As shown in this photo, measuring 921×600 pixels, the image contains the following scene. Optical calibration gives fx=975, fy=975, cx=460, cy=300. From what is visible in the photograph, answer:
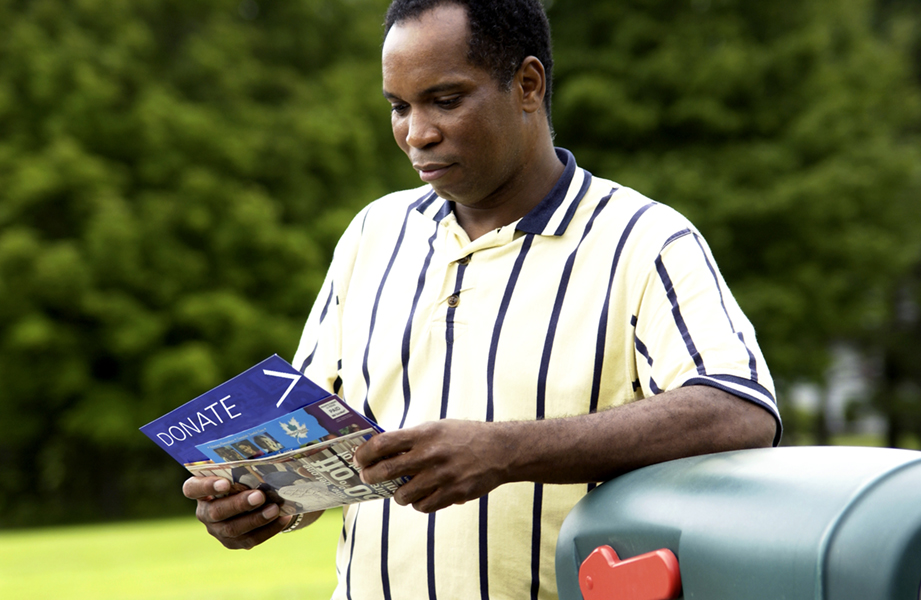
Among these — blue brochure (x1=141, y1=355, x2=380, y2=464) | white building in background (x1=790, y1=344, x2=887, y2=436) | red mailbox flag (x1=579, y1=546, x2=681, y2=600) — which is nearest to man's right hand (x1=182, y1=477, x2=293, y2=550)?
blue brochure (x1=141, y1=355, x2=380, y2=464)

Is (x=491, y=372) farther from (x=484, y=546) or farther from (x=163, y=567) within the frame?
(x=163, y=567)

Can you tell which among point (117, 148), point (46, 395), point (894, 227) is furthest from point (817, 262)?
point (46, 395)

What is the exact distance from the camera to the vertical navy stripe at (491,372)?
5.10ft

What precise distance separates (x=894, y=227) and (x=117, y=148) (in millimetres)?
13352

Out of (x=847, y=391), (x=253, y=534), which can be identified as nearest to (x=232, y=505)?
(x=253, y=534)

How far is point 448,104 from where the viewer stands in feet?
5.47

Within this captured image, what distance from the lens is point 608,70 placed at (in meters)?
17.4

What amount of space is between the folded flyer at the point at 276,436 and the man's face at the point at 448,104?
534 millimetres

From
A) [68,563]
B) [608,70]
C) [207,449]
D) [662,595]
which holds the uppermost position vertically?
Answer: [608,70]

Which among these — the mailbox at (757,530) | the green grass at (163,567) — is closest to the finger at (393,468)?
the mailbox at (757,530)

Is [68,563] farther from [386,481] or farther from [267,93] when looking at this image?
[267,93]

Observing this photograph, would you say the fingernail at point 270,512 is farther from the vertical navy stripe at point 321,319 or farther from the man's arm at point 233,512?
the vertical navy stripe at point 321,319

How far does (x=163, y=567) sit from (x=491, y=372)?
296 inches

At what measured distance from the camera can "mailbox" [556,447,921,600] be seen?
969mm
